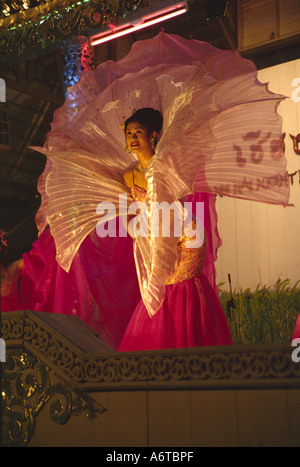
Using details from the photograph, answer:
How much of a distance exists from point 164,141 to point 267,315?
178cm

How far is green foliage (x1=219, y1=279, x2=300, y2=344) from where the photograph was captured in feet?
14.2

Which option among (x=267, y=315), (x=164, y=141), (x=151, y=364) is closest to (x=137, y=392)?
(x=151, y=364)

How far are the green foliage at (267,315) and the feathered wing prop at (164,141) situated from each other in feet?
4.26

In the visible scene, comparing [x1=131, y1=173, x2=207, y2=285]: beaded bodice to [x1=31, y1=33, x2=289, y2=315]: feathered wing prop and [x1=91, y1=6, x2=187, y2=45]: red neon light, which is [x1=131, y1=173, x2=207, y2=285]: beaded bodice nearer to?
[x1=31, y1=33, x2=289, y2=315]: feathered wing prop

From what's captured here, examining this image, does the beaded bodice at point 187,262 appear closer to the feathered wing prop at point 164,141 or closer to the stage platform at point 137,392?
the feathered wing prop at point 164,141

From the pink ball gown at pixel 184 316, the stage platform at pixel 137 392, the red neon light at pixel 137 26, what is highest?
the red neon light at pixel 137 26

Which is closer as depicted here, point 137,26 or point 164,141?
point 164,141

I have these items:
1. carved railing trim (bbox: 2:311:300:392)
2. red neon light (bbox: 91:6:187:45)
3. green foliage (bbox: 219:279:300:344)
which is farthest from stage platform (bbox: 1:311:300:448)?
red neon light (bbox: 91:6:187:45)

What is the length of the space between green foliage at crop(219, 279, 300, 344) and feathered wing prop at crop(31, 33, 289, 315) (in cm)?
130

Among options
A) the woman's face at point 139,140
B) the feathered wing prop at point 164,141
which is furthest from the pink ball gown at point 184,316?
the woman's face at point 139,140

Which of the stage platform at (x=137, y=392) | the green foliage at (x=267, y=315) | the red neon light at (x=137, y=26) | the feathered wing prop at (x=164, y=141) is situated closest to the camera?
the stage platform at (x=137, y=392)

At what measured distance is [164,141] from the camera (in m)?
3.25

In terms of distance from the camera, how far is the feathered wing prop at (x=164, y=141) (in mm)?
3227

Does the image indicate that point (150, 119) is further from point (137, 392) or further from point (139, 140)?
point (137, 392)
